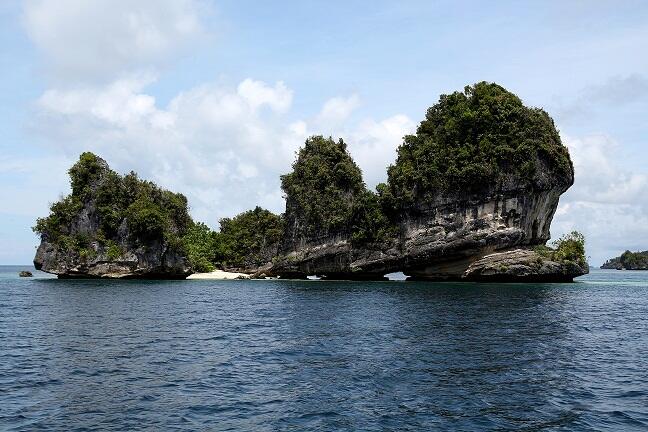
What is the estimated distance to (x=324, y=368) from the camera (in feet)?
81.8

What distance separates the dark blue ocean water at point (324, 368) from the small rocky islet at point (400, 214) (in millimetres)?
34689

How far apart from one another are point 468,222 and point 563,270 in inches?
587

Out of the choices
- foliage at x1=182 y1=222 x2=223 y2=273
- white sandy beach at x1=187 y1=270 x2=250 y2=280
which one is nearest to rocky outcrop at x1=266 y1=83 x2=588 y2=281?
white sandy beach at x1=187 y1=270 x2=250 y2=280

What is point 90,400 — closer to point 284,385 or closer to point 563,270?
point 284,385

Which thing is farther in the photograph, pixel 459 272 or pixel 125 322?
pixel 459 272

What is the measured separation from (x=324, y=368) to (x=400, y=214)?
6470 centimetres

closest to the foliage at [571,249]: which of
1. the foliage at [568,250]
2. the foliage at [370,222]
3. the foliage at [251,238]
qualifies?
the foliage at [568,250]

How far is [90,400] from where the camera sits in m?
19.7

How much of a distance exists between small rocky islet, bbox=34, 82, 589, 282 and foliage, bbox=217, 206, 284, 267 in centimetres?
90

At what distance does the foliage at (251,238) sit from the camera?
10812 centimetres

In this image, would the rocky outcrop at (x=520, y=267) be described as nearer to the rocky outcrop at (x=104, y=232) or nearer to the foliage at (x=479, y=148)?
the foliage at (x=479, y=148)

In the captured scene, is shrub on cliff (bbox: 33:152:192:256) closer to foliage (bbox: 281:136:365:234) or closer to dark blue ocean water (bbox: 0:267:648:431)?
foliage (bbox: 281:136:365:234)

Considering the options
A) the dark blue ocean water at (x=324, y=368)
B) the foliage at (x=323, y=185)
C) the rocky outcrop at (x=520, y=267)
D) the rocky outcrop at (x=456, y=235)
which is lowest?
the dark blue ocean water at (x=324, y=368)

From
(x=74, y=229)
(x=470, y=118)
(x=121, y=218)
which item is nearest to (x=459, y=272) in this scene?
(x=470, y=118)
